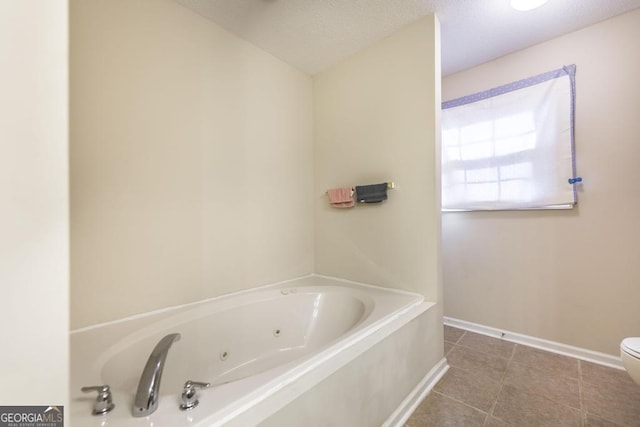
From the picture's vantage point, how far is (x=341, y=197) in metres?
2.17

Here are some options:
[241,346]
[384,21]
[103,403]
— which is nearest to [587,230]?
[384,21]

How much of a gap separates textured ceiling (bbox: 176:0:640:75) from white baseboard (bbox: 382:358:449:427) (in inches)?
94.5

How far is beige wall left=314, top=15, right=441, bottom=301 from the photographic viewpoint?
5.69ft

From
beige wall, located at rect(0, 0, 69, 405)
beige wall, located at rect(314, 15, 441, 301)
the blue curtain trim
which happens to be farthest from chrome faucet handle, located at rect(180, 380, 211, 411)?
the blue curtain trim

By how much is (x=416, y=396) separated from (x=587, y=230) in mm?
1704

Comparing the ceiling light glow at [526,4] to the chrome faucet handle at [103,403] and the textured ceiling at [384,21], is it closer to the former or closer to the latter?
the textured ceiling at [384,21]

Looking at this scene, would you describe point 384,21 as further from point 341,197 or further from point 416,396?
point 416,396

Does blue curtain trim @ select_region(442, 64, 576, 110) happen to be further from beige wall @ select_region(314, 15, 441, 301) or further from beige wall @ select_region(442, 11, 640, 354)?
beige wall @ select_region(314, 15, 441, 301)

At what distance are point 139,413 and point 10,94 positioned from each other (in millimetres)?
837

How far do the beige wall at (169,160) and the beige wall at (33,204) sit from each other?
1.21m

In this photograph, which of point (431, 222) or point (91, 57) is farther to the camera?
point (431, 222)

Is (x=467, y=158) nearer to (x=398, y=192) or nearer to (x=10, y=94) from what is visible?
(x=398, y=192)

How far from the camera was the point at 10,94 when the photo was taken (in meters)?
0.33

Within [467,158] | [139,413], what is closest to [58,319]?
[139,413]
